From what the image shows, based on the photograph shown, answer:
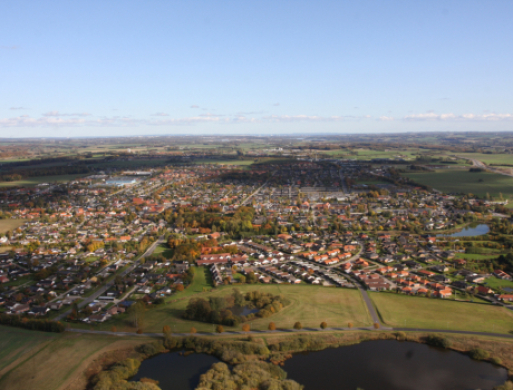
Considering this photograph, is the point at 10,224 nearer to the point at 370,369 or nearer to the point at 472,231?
the point at 370,369

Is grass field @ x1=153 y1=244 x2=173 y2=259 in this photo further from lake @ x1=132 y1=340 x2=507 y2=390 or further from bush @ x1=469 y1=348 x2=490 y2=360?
bush @ x1=469 y1=348 x2=490 y2=360

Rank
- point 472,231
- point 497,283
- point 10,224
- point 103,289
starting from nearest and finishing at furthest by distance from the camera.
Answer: point 497,283 < point 103,289 < point 472,231 < point 10,224

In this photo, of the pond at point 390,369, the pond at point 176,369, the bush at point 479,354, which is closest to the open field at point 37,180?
the pond at point 176,369

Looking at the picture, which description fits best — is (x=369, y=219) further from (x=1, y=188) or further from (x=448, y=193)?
(x=1, y=188)

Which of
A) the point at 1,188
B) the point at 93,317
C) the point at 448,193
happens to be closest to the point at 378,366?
the point at 93,317

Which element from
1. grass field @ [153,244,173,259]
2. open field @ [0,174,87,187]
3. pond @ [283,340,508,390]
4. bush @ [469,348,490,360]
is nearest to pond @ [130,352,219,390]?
pond @ [283,340,508,390]

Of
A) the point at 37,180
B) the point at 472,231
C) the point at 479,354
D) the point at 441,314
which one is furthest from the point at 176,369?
the point at 37,180
